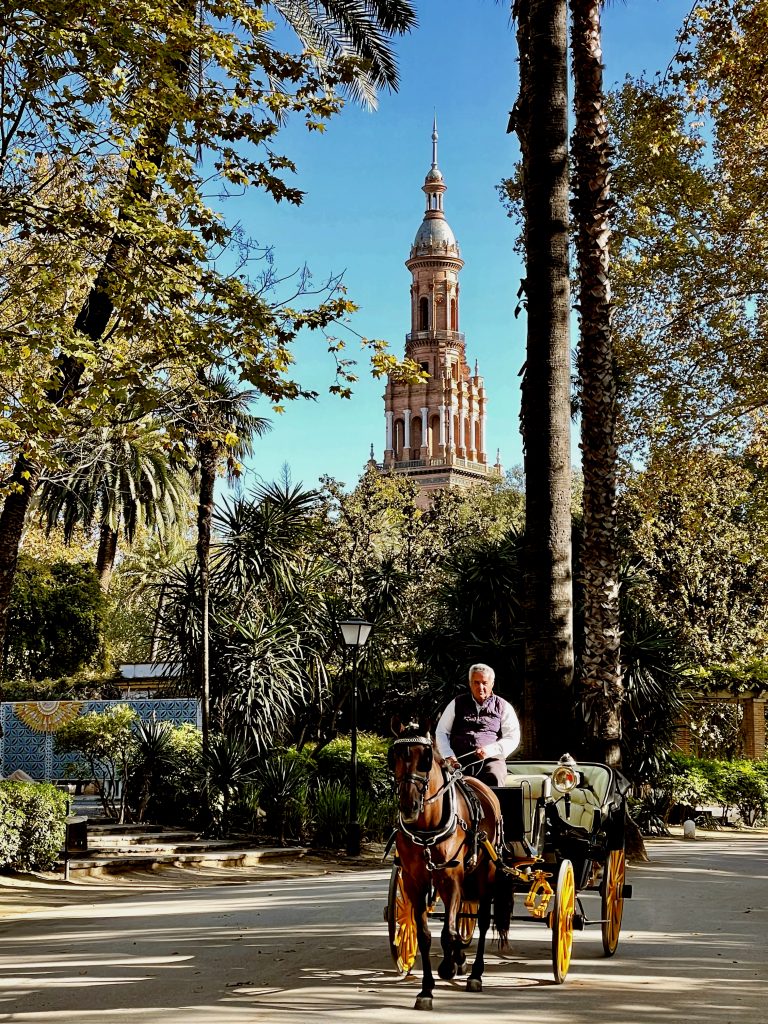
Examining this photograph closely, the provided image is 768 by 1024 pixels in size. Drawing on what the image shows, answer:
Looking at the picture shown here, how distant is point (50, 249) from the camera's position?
13.1 metres

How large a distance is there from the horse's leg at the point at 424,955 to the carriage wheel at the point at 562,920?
0.79 meters

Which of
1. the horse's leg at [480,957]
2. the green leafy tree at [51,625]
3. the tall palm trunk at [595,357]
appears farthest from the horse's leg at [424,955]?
the green leafy tree at [51,625]

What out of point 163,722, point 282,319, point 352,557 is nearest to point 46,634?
point 352,557

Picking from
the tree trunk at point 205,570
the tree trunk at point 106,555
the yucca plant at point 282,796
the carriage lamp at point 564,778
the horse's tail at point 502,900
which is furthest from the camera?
the tree trunk at point 106,555

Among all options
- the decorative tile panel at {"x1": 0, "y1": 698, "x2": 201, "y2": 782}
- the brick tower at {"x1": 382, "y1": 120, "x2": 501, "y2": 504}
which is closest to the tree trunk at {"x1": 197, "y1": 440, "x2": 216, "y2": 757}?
the decorative tile panel at {"x1": 0, "y1": 698, "x2": 201, "y2": 782}

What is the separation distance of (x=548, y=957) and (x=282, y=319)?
21.3 ft

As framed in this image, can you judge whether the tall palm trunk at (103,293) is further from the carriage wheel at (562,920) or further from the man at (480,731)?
the carriage wheel at (562,920)

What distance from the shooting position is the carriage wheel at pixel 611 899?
8.09 meters

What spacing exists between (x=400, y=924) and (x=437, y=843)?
755 mm

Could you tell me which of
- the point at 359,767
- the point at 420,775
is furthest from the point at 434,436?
the point at 420,775

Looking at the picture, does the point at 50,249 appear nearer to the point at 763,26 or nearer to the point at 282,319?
the point at 282,319

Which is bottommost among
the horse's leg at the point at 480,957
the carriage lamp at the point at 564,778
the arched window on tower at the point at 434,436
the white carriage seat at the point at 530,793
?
the horse's leg at the point at 480,957

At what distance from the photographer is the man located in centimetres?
778

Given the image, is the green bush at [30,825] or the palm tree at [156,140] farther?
the green bush at [30,825]
